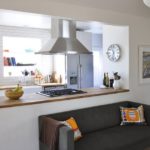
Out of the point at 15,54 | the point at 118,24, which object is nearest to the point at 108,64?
the point at 118,24

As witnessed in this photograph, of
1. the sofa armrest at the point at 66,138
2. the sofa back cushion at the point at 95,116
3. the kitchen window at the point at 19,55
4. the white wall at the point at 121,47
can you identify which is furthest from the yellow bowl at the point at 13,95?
the kitchen window at the point at 19,55

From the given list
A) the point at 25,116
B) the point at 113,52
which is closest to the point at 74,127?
the point at 25,116

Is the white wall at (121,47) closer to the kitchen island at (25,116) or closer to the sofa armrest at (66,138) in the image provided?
the kitchen island at (25,116)

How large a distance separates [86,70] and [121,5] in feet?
7.87

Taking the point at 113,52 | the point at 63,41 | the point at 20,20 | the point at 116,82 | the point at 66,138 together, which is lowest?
the point at 66,138

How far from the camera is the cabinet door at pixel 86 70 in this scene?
5.84 metres

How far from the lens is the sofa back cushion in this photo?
3.34 m

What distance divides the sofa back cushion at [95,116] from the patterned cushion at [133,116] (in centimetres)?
12

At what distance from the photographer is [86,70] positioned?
19.5ft

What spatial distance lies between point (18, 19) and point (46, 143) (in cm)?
296

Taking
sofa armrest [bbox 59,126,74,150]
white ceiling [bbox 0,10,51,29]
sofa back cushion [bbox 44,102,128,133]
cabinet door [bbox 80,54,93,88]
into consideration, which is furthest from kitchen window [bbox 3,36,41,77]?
sofa armrest [bbox 59,126,74,150]

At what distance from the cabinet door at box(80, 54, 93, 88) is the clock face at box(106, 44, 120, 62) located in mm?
1331

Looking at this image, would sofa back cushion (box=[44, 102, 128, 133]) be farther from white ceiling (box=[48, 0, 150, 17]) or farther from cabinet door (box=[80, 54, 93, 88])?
cabinet door (box=[80, 54, 93, 88])

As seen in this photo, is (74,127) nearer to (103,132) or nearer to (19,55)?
(103,132)
